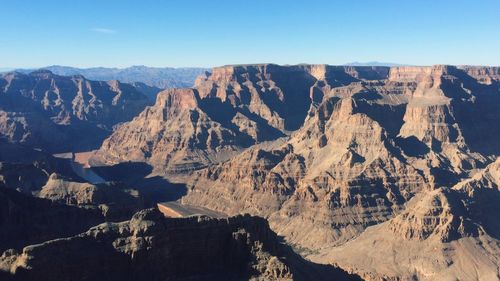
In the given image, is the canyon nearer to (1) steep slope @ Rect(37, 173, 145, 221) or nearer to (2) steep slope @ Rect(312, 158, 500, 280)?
(2) steep slope @ Rect(312, 158, 500, 280)

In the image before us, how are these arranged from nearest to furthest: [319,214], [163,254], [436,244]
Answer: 1. [163,254]
2. [436,244]
3. [319,214]

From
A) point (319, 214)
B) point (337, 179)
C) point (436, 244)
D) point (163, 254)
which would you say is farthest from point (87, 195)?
point (436, 244)

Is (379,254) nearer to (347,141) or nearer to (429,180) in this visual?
(429,180)

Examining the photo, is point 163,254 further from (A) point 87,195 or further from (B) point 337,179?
(B) point 337,179

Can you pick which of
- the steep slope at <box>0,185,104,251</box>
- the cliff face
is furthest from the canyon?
the steep slope at <box>0,185,104,251</box>

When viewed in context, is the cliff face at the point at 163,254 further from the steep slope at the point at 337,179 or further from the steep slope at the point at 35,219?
the steep slope at the point at 337,179

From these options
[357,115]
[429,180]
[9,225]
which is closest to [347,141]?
[357,115]
